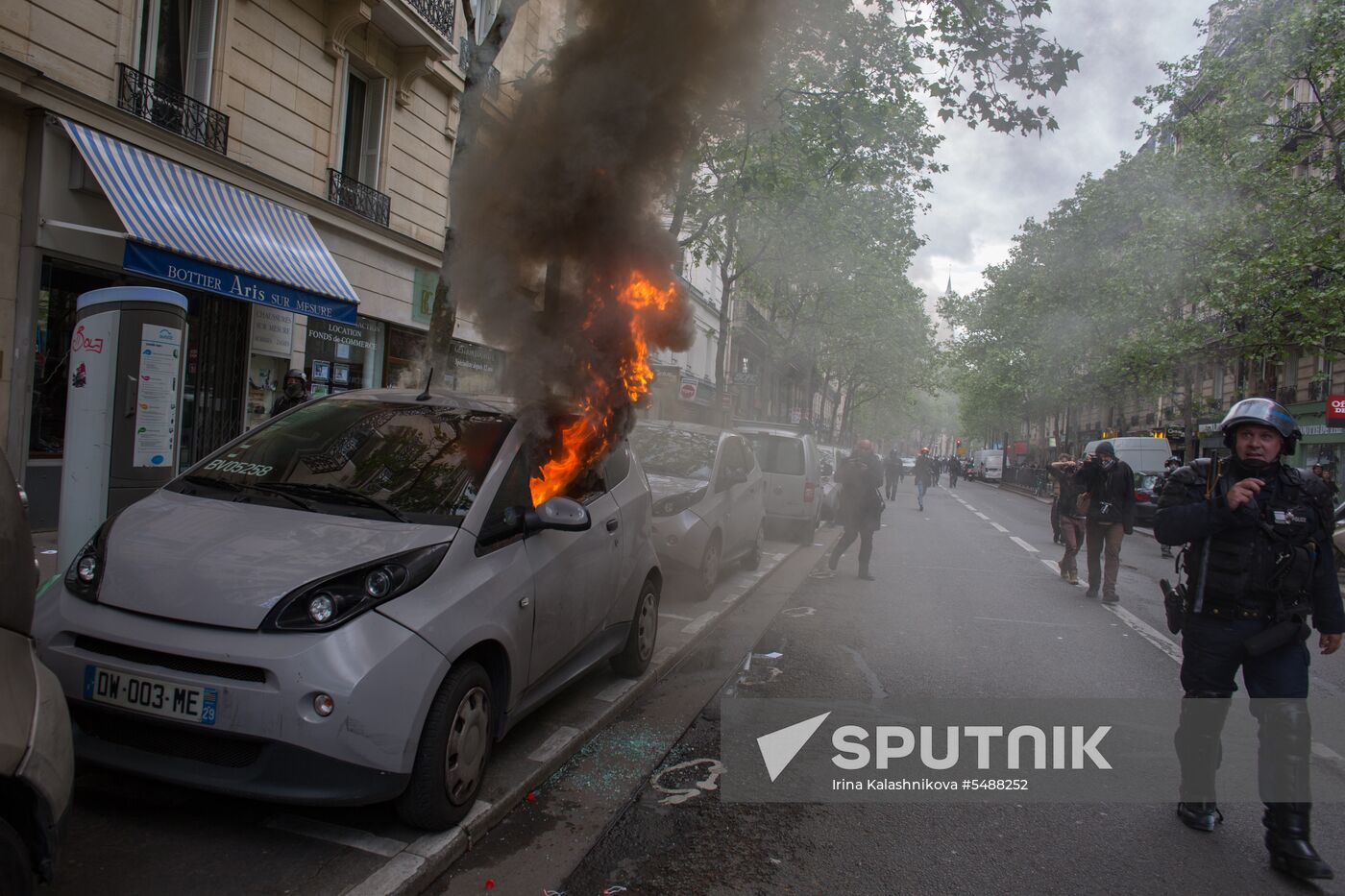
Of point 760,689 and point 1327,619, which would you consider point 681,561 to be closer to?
point 760,689

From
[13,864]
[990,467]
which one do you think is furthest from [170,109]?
[990,467]

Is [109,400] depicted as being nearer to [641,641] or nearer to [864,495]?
[641,641]

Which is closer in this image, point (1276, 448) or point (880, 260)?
point (1276, 448)

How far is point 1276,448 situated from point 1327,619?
73cm

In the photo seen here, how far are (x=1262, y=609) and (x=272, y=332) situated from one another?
41.1 ft

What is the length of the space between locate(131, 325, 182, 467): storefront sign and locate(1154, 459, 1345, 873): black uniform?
529 cm

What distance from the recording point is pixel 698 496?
830 cm

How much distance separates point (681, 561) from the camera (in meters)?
7.96

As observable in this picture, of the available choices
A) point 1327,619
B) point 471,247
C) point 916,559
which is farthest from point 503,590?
point 916,559

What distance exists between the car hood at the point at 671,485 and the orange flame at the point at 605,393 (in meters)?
2.68

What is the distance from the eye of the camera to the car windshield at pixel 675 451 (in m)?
8.66

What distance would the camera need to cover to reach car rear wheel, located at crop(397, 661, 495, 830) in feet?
10.1

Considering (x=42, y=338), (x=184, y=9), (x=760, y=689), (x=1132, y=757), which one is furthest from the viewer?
(x=184, y=9)

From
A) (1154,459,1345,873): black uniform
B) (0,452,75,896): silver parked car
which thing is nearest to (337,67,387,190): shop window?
(0,452,75,896): silver parked car
